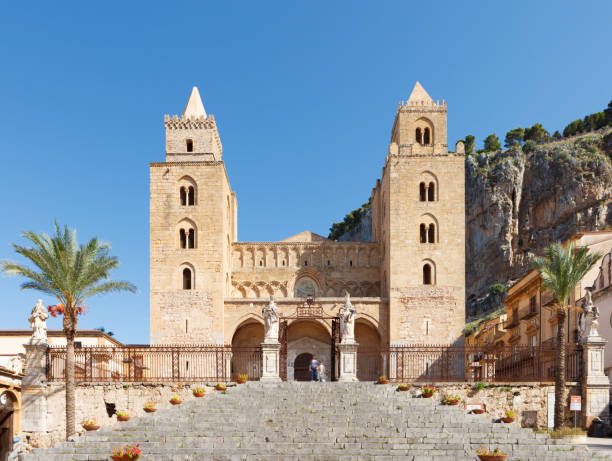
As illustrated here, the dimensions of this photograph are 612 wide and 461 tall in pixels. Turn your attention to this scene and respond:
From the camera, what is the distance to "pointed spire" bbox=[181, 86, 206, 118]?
4359 cm


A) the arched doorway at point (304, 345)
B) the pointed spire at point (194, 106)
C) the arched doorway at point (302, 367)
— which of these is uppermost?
the pointed spire at point (194, 106)

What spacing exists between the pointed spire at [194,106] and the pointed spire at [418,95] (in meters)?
13.3

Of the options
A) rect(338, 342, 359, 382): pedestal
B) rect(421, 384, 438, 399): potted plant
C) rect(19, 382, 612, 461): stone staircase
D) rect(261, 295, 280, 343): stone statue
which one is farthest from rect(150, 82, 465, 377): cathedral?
rect(19, 382, 612, 461): stone staircase

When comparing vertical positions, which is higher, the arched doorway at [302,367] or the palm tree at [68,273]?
the palm tree at [68,273]

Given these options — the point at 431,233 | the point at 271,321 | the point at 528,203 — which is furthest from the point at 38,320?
the point at 528,203

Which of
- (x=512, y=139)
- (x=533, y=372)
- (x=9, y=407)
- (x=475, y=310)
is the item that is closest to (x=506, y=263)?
(x=475, y=310)

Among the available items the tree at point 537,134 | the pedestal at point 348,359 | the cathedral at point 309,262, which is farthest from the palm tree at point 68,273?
the tree at point 537,134

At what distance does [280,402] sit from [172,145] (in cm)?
2451

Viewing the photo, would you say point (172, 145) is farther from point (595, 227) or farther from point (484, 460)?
point (595, 227)

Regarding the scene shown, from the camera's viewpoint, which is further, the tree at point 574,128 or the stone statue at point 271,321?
the tree at point 574,128

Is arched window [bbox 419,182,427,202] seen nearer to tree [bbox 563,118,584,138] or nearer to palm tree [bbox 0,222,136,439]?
palm tree [bbox 0,222,136,439]

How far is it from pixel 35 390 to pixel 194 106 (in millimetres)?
23335

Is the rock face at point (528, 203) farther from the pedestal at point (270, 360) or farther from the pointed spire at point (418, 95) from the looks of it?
the pedestal at point (270, 360)

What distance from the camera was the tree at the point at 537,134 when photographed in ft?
315
